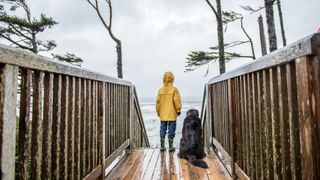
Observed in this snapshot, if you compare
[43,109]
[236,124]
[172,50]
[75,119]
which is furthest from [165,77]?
[172,50]

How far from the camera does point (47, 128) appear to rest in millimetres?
1685

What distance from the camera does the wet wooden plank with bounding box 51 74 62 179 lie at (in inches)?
71.1

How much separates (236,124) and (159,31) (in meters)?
64.0

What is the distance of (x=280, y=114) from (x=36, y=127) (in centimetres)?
133

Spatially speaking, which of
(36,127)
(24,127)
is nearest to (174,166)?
(36,127)

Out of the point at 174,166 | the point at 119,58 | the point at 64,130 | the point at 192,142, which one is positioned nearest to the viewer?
the point at 64,130

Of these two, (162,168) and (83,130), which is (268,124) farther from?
(162,168)

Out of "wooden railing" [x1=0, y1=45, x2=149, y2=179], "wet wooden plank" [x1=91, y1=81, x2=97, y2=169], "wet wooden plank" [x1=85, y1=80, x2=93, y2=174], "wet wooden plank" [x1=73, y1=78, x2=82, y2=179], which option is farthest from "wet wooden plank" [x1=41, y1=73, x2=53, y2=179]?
"wet wooden plank" [x1=91, y1=81, x2=97, y2=169]

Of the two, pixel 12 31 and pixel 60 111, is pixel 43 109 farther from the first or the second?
pixel 12 31

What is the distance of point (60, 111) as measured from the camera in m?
1.90

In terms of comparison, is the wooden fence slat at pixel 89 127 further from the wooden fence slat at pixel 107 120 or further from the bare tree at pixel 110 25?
the bare tree at pixel 110 25

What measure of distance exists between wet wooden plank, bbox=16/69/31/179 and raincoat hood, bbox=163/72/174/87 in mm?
3956

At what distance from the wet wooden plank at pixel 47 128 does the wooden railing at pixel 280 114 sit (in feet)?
4.38

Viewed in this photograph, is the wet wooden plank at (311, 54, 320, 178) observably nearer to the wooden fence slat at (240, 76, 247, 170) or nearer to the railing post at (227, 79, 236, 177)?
the wooden fence slat at (240, 76, 247, 170)
